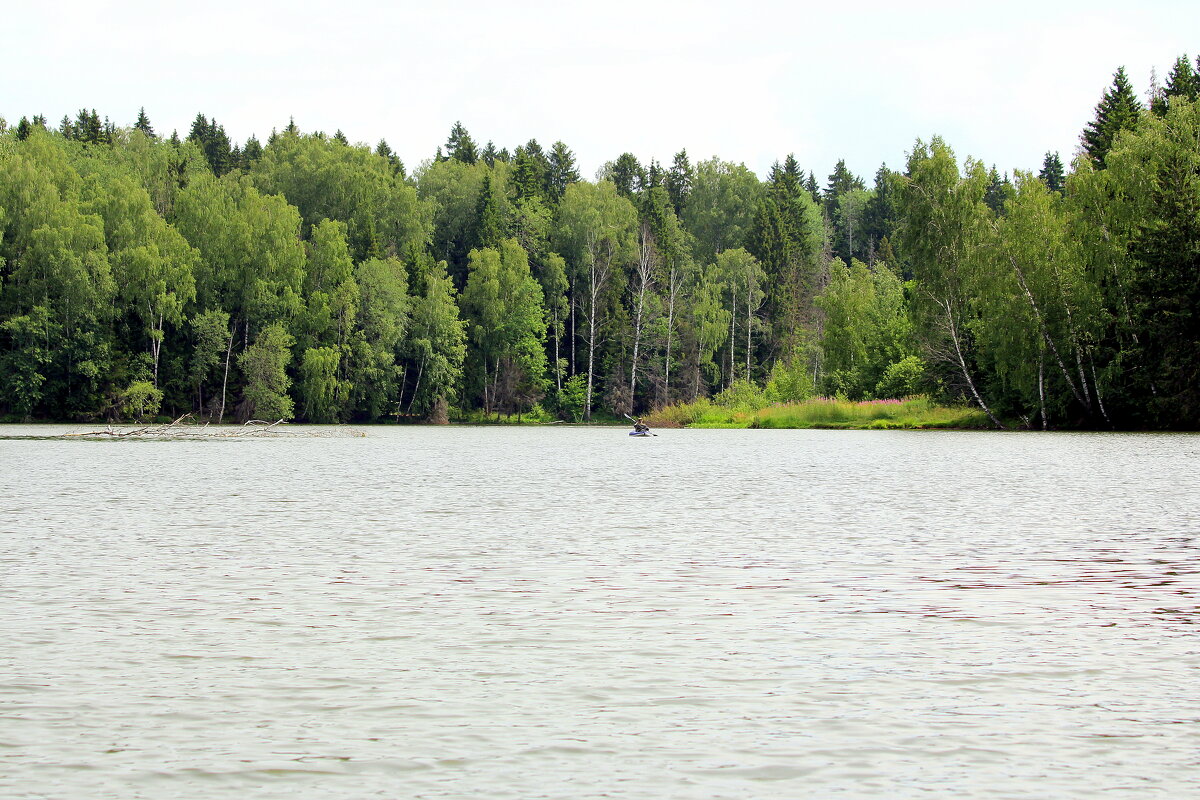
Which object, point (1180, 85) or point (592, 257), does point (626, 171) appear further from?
point (1180, 85)

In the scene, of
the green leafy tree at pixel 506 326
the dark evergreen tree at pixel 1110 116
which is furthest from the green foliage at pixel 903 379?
the green leafy tree at pixel 506 326

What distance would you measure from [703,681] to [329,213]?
4326 inches

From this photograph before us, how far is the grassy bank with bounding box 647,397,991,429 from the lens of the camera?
78312mm

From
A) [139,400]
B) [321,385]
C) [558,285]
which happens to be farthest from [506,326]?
[139,400]

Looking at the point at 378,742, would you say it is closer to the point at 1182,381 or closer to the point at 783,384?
the point at 1182,381

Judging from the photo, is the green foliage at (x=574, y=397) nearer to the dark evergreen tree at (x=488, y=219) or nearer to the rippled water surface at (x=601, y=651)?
the dark evergreen tree at (x=488, y=219)

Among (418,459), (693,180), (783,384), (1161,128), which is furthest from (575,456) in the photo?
(693,180)

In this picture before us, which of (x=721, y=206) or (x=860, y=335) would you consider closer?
(x=860, y=335)

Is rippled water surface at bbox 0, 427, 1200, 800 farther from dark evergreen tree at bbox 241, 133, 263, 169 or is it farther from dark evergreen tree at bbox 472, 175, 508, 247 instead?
dark evergreen tree at bbox 241, 133, 263, 169

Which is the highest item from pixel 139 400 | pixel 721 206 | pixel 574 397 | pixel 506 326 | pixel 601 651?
pixel 721 206

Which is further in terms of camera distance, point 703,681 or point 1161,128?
point 1161,128

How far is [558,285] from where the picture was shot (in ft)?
385

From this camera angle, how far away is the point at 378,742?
773 centimetres

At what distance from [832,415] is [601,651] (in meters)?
75.4
